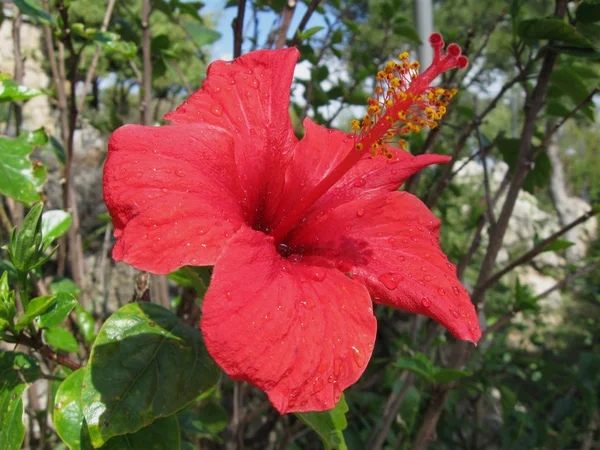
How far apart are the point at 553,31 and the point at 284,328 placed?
1020mm

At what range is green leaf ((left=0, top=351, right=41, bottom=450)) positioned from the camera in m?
0.83

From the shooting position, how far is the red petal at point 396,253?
33.4 inches

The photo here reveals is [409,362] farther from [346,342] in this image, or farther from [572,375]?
[572,375]

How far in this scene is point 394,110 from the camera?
0.97m

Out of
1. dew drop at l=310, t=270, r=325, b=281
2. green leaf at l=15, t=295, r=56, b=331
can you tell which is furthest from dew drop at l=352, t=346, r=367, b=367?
green leaf at l=15, t=295, r=56, b=331

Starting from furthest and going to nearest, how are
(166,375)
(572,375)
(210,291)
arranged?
(572,375) < (166,375) < (210,291)

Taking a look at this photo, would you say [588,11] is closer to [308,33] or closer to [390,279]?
[308,33]

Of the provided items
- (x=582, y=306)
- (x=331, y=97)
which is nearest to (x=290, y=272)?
(x=331, y=97)

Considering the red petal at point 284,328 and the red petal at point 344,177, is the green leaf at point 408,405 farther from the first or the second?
the red petal at point 284,328

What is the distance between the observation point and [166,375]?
81cm

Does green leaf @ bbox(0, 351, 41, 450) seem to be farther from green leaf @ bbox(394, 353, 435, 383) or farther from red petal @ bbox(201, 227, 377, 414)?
green leaf @ bbox(394, 353, 435, 383)

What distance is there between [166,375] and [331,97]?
1.61 m

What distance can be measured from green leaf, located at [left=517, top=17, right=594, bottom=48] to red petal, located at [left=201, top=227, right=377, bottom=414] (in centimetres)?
84

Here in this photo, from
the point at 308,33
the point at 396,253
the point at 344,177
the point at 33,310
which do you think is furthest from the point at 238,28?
the point at 33,310
